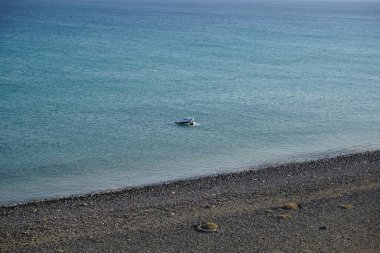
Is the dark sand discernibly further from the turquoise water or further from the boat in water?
the boat in water

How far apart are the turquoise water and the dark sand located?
2581 mm

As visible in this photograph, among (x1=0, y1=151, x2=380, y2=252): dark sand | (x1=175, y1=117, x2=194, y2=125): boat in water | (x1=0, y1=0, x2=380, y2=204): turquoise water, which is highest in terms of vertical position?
(x1=0, y1=151, x2=380, y2=252): dark sand

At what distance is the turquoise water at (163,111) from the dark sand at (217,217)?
2581 millimetres

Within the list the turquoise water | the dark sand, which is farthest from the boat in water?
the dark sand

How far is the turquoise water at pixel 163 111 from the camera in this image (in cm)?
2849

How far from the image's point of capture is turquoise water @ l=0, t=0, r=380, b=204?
1122 inches

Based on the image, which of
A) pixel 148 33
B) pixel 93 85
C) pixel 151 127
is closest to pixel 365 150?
pixel 151 127

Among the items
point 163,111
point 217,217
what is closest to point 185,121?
point 163,111

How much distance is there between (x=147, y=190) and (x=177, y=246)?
6731mm

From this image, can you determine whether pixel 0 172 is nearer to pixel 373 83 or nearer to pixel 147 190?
pixel 147 190

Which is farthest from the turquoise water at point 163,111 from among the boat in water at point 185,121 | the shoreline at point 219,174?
the boat in water at point 185,121

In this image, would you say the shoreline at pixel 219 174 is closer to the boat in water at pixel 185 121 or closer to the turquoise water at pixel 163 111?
the turquoise water at pixel 163 111

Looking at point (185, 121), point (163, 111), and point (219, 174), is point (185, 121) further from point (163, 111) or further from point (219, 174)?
point (219, 174)

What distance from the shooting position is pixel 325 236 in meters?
18.9
